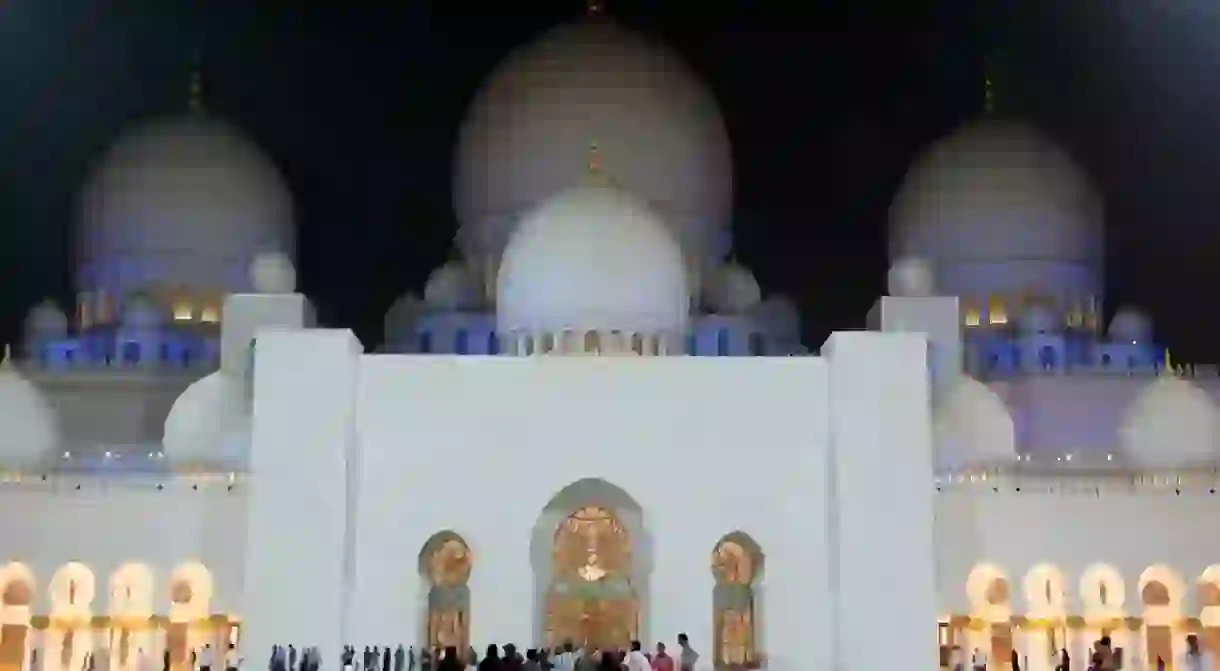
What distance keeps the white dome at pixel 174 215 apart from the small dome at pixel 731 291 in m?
5.35

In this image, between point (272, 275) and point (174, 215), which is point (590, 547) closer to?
point (272, 275)

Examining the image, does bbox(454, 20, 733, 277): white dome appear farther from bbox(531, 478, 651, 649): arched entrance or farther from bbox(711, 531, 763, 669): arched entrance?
bbox(711, 531, 763, 669): arched entrance

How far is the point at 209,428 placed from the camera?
16328 mm

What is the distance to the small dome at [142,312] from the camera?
740 inches

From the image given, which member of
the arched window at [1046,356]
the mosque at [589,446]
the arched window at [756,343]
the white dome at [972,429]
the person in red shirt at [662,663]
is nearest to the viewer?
the person in red shirt at [662,663]

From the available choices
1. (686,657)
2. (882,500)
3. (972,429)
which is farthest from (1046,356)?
(686,657)

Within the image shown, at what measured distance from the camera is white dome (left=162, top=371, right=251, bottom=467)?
53.3ft

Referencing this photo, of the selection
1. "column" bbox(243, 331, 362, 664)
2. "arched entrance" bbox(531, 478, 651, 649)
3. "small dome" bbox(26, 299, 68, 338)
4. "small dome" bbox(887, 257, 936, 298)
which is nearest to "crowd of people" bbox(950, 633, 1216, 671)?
"arched entrance" bbox(531, 478, 651, 649)

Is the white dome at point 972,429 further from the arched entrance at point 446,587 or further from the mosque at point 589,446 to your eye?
the arched entrance at point 446,587

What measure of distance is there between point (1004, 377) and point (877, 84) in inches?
175

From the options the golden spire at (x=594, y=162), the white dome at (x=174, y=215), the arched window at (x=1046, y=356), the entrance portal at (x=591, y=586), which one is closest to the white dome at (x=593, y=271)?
the golden spire at (x=594, y=162)

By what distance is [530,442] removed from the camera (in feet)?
48.8

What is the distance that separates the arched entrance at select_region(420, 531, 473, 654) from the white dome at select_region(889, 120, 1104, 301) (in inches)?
303

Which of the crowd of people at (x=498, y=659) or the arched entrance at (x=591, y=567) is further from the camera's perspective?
the arched entrance at (x=591, y=567)
